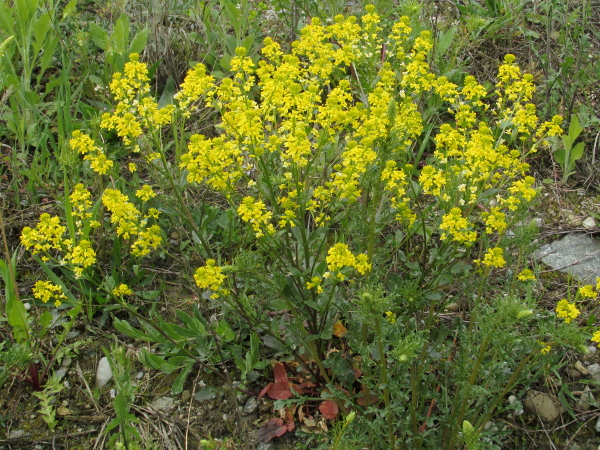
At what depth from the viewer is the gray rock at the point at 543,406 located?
285cm

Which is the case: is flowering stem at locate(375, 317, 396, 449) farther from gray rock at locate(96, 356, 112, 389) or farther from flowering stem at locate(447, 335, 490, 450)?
gray rock at locate(96, 356, 112, 389)

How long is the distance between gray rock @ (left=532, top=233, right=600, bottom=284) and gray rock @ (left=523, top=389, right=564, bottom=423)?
0.81m

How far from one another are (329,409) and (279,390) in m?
0.26

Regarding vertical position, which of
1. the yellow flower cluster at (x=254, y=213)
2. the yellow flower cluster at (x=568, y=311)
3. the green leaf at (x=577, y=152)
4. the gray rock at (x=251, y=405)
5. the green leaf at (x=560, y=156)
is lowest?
the gray rock at (x=251, y=405)

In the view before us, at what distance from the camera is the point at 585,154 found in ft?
13.4

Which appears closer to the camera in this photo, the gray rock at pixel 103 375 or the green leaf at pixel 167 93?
the gray rock at pixel 103 375

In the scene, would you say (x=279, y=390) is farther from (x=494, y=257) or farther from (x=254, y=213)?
(x=494, y=257)

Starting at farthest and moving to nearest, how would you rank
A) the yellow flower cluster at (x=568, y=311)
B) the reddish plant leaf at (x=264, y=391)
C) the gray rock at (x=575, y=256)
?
1. the gray rock at (x=575, y=256)
2. the reddish plant leaf at (x=264, y=391)
3. the yellow flower cluster at (x=568, y=311)

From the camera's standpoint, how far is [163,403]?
118 inches

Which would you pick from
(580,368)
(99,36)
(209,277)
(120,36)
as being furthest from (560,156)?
(99,36)

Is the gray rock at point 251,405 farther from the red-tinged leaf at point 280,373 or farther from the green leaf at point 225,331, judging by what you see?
the green leaf at point 225,331

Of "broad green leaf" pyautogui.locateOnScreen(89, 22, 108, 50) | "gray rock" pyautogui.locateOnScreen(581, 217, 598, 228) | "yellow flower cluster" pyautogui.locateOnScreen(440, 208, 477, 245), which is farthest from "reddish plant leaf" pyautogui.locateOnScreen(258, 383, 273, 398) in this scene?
"broad green leaf" pyautogui.locateOnScreen(89, 22, 108, 50)

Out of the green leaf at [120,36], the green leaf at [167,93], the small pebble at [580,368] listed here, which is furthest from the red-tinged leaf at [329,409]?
the green leaf at [120,36]

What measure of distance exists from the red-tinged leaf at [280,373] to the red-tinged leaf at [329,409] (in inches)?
8.7
